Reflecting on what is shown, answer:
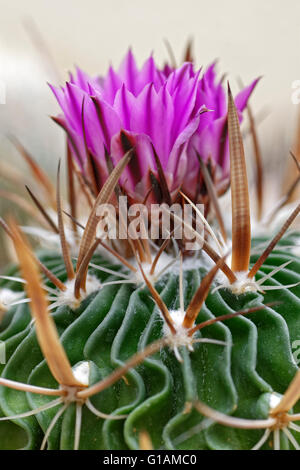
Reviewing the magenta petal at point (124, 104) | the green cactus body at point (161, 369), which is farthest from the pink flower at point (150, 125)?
the green cactus body at point (161, 369)

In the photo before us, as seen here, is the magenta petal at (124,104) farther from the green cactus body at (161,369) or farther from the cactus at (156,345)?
the green cactus body at (161,369)

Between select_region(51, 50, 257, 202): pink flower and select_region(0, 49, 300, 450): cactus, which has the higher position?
select_region(51, 50, 257, 202): pink flower

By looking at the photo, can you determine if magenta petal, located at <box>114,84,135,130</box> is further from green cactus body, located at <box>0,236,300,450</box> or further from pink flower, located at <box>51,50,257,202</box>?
green cactus body, located at <box>0,236,300,450</box>

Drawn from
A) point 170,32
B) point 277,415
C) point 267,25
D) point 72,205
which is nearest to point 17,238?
point 277,415

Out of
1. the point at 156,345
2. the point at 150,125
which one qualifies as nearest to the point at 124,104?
the point at 150,125

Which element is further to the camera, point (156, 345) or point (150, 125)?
point (150, 125)

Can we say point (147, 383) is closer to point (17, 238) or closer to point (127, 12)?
point (17, 238)

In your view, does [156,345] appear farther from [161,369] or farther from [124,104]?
[124,104]

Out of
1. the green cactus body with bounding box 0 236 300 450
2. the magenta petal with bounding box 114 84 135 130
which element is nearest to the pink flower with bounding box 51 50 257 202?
the magenta petal with bounding box 114 84 135 130
